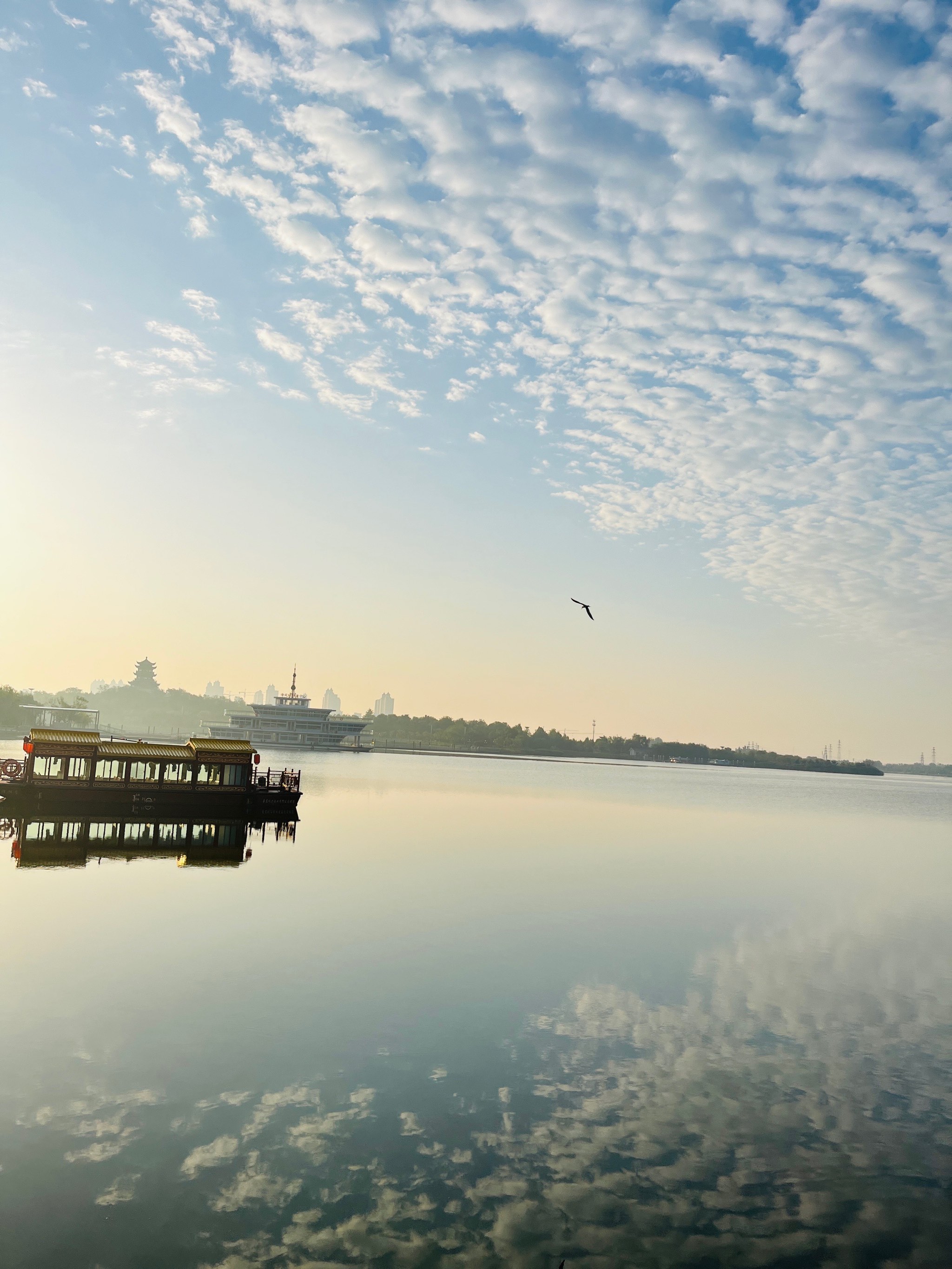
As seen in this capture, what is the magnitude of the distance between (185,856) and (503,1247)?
3791cm

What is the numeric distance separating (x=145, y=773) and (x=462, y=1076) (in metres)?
60.4

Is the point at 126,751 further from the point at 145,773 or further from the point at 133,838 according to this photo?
the point at 133,838

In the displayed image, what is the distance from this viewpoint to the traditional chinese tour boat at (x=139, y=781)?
5659 centimetres

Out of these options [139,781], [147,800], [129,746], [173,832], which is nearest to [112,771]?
[129,746]

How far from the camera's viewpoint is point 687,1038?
1978 cm

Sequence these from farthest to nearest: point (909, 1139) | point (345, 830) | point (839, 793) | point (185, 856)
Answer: point (839, 793) → point (345, 830) → point (185, 856) → point (909, 1139)

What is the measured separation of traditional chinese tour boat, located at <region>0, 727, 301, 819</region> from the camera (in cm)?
5659

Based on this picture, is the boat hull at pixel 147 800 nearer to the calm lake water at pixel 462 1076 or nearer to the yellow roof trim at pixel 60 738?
the yellow roof trim at pixel 60 738

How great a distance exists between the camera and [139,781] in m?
60.4

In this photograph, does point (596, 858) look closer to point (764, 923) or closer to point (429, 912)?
point (764, 923)

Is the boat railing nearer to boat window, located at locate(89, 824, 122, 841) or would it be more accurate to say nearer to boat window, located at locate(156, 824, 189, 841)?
boat window, located at locate(156, 824, 189, 841)

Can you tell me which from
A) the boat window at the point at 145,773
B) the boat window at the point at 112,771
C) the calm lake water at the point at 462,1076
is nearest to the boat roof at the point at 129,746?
the boat window at the point at 112,771

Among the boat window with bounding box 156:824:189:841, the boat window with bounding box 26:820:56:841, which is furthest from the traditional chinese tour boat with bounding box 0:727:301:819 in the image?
the boat window with bounding box 26:820:56:841

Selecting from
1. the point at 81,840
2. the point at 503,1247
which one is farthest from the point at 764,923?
the point at 81,840
